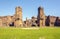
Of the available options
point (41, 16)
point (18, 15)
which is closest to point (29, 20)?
point (41, 16)

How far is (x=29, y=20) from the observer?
52.5 meters

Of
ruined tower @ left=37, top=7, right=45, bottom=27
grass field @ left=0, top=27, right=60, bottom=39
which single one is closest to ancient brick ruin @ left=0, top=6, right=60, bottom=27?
ruined tower @ left=37, top=7, right=45, bottom=27

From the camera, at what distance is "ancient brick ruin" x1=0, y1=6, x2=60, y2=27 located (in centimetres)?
4403

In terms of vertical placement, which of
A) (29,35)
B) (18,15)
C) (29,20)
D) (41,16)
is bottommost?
(29,35)

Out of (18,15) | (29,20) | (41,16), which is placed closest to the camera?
(18,15)

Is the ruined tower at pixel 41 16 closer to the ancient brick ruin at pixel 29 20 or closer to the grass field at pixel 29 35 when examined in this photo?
the ancient brick ruin at pixel 29 20

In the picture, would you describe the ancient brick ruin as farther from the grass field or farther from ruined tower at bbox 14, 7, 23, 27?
the grass field

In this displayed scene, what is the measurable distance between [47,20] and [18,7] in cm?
1477

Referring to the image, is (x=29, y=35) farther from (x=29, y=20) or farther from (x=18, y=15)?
(x=29, y=20)

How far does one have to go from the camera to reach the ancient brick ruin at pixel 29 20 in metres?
44.0

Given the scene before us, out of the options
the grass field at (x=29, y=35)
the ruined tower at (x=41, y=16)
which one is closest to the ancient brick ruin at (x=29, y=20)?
the ruined tower at (x=41, y=16)

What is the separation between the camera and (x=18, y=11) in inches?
1724

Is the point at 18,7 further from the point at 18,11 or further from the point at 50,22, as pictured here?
the point at 50,22

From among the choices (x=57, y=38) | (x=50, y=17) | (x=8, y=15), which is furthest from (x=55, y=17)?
(x=57, y=38)
